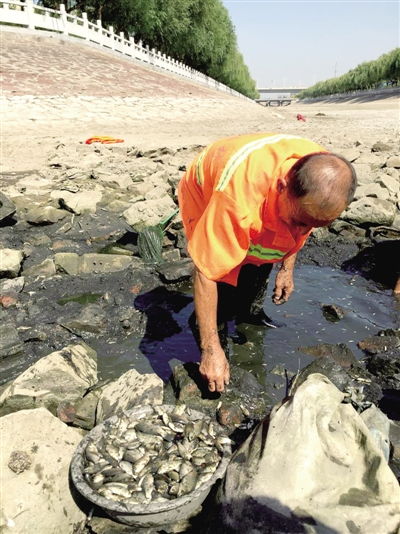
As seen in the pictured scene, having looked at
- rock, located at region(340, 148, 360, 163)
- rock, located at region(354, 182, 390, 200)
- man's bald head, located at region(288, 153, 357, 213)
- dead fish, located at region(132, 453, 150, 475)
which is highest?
man's bald head, located at region(288, 153, 357, 213)

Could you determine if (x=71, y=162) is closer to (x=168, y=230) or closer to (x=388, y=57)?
(x=168, y=230)

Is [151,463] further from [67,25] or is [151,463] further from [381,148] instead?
[67,25]

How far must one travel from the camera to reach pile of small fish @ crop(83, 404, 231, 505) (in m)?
1.99

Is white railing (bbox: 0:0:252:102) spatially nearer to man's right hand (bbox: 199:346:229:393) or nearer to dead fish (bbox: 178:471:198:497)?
man's right hand (bbox: 199:346:229:393)

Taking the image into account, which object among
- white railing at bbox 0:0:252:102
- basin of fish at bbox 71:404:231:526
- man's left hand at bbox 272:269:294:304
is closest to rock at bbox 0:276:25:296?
basin of fish at bbox 71:404:231:526

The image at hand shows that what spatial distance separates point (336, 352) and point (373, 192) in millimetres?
3499

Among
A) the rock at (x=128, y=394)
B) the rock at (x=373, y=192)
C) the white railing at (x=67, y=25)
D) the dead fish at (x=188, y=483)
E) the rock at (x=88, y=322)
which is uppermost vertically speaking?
the white railing at (x=67, y=25)

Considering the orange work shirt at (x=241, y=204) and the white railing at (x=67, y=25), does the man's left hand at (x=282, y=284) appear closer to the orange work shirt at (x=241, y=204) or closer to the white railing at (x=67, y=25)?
the orange work shirt at (x=241, y=204)

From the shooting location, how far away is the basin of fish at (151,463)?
1.90 metres

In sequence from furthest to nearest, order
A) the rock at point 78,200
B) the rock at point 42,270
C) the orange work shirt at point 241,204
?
1. the rock at point 78,200
2. the rock at point 42,270
3. the orange work shirt at point 241,204

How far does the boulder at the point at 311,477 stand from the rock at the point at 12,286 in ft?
10.5

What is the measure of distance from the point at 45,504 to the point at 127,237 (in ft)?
13.0

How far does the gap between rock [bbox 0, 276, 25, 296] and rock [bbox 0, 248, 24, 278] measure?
0.36 feet

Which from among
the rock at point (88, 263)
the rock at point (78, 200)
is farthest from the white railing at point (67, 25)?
the rock at point (88, 263)
